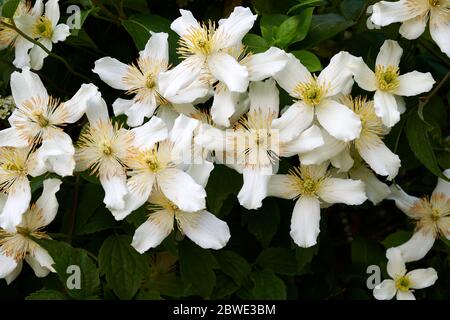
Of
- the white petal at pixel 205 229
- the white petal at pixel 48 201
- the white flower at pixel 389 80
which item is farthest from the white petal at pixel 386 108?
the white petal at pixel 48 201

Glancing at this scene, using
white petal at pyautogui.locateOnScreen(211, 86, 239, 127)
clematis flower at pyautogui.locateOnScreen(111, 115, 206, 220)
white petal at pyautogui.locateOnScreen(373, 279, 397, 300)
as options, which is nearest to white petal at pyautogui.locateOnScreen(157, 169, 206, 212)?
clematis flower at pyautogui.locateOnScreen(111, 115, 206, 220)

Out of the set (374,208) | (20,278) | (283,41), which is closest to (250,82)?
(283,41)

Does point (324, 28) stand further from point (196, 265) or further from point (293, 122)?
point (196, 265)

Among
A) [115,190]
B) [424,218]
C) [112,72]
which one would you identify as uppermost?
[112,72]

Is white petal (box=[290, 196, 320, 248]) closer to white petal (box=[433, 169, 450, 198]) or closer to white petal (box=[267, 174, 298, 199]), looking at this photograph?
white petal (box=[267, 174, 298, 199])

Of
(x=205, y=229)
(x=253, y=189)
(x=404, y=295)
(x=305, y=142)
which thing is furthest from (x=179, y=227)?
(x=404, y=295)

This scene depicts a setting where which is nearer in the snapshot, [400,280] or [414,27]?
[414,27]
